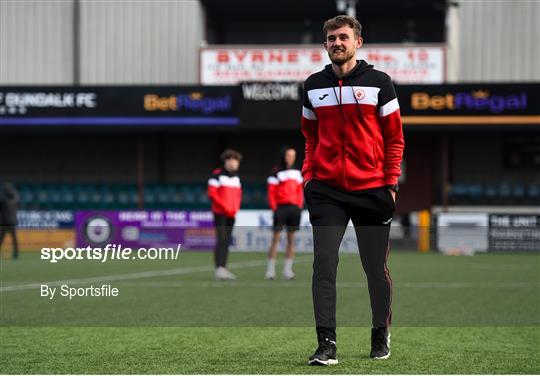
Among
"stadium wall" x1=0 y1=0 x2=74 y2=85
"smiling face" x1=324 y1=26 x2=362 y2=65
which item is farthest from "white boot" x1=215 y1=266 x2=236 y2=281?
"stadium wall" x1=0 y1=0 x2=74 y2=85

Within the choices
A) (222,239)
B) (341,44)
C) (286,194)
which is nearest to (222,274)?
(222,239)

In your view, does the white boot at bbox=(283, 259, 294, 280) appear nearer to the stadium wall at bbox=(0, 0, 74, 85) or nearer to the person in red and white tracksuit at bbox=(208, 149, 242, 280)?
the person in red and white tracksuit at bbox=(208, 149, 242, 280)

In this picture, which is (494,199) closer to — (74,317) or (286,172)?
(286,172)

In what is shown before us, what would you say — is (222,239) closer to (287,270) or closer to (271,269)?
(287,270)

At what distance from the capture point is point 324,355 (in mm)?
6680

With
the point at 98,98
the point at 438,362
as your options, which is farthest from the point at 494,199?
the point at 438,362

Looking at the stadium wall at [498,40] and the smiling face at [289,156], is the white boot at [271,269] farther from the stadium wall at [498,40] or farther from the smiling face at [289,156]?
the stadium wall at [498,40]

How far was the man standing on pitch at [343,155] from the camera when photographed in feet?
21.9

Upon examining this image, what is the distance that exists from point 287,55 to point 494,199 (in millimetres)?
7502

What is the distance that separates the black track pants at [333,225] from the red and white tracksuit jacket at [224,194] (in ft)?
31.2

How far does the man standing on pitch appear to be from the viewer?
6660mm

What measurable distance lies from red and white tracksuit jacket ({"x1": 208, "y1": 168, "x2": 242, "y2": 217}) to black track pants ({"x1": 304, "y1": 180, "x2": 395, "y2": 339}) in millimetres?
9518

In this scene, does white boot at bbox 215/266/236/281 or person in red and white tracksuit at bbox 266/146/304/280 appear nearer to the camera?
white boot at bbox 215/266/236/281

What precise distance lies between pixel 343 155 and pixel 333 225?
0.44m
